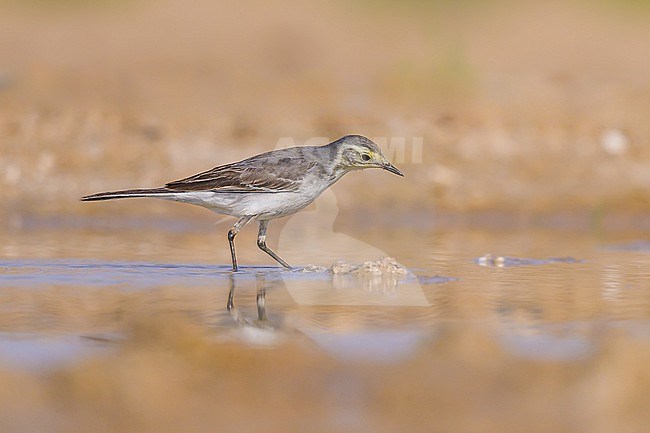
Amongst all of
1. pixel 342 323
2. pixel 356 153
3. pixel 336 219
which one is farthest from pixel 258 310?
pixel 336 219

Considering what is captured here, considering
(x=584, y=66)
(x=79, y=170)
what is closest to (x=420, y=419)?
(x=79, y=170)

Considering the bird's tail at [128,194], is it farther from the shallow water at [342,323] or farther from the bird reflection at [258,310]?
the bird reflection at [258,310]

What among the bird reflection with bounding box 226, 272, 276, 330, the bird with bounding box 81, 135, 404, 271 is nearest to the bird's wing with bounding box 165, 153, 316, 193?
the bird with bounding box 81, 135, 404, 271

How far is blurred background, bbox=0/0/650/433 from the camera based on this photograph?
495 cm

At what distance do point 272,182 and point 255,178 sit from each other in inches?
5.8

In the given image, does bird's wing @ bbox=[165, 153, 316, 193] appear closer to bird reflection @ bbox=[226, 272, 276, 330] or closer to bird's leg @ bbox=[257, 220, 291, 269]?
bird's leg @ bbox=[257, 220, 291, 269]

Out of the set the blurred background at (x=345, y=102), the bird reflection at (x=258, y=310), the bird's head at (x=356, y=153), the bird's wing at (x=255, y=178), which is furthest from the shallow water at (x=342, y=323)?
the blurred background at (x=345, y=102)

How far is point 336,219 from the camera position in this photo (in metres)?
12.1

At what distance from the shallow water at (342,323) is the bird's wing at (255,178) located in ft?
1.88

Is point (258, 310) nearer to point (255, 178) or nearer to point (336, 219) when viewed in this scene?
point (255, 178)

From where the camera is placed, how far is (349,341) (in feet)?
19.7

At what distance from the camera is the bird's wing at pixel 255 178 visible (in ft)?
29.5

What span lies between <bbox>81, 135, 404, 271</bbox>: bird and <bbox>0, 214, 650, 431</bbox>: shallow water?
1.46 feet

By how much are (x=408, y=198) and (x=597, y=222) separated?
1.85 m
